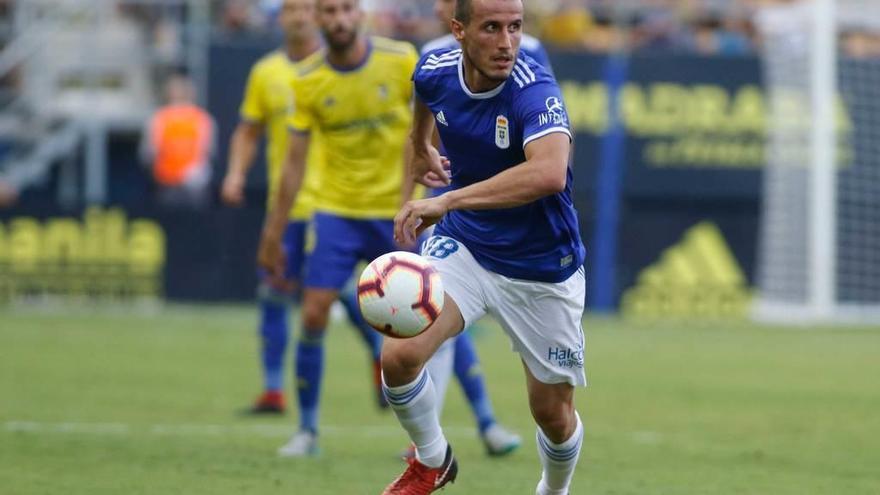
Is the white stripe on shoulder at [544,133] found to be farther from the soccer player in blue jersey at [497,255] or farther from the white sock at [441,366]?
the white sock at [441,366]

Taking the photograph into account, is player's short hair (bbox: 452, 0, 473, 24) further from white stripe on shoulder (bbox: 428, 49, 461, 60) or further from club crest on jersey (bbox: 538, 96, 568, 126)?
club crest on jersey (bbox: 538, 96, 568, 126)

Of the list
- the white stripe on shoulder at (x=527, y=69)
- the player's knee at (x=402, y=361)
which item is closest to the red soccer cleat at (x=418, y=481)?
the player's knee at (x=402, y=361)

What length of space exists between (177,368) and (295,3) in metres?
4.03

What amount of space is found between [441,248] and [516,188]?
72 cm

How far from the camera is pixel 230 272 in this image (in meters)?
19.9

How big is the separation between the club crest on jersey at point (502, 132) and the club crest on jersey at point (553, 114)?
21cm

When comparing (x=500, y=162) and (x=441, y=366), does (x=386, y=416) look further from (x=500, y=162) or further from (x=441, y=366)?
(x=500, y=162)

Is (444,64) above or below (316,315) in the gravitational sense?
above

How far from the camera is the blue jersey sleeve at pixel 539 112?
625cm

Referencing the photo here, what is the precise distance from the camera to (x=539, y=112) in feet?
20.6

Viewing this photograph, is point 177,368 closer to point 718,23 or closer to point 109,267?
point 109,267

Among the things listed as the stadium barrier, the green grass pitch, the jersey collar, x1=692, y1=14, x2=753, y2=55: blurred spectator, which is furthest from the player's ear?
x1=692, y1=14, x2=753, y2=55: blurred spectator

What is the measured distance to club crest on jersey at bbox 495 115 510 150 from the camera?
6.46 meters

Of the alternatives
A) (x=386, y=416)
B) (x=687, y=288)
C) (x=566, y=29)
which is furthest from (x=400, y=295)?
(x=566, y=29)
